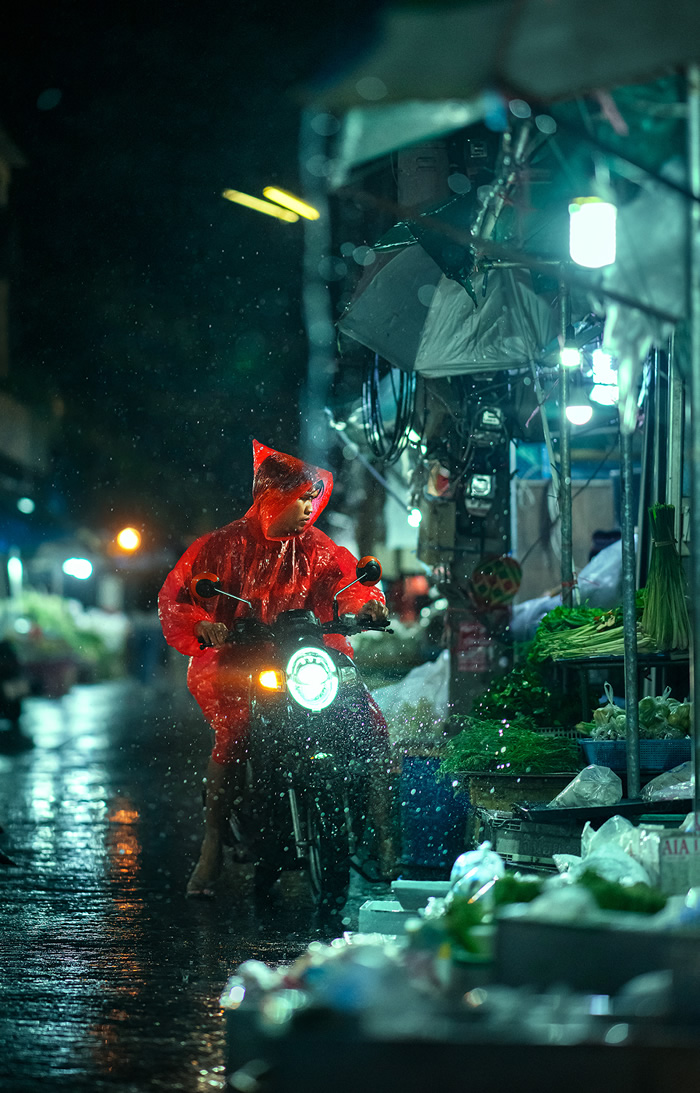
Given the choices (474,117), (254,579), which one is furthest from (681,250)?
(254,579)

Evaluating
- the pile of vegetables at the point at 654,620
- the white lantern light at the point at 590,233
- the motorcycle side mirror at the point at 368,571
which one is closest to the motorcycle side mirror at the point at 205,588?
the motorcycle side mirror at the point at 368,571

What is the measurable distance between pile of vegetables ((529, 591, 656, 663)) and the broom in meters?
0.08

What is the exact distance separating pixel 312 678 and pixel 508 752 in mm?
1175

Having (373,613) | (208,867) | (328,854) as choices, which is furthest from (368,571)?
(208,867)

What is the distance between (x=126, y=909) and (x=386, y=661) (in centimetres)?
963

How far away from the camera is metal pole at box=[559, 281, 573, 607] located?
25.7 feet

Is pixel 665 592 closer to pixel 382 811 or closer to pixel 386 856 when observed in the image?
pixel 382 811

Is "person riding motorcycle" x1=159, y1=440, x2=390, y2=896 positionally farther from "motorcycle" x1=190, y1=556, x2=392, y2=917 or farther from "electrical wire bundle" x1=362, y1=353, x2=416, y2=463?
"electrical wire bundle" x1=362, y1=353, x2=416, y2=463

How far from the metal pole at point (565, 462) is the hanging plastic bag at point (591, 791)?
2.91 metres

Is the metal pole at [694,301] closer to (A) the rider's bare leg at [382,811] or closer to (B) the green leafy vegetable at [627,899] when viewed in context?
(B) the green leafy vegetable at [627,899]

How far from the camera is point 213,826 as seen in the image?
7.01 m

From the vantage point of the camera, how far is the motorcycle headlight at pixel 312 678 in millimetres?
6102

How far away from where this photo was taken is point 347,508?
993 inches

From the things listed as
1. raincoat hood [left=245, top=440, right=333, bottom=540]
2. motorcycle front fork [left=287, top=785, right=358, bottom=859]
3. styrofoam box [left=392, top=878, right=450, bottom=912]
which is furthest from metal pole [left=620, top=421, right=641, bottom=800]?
raincoat hood [left=245, top=440, right=333, bottom=540]
